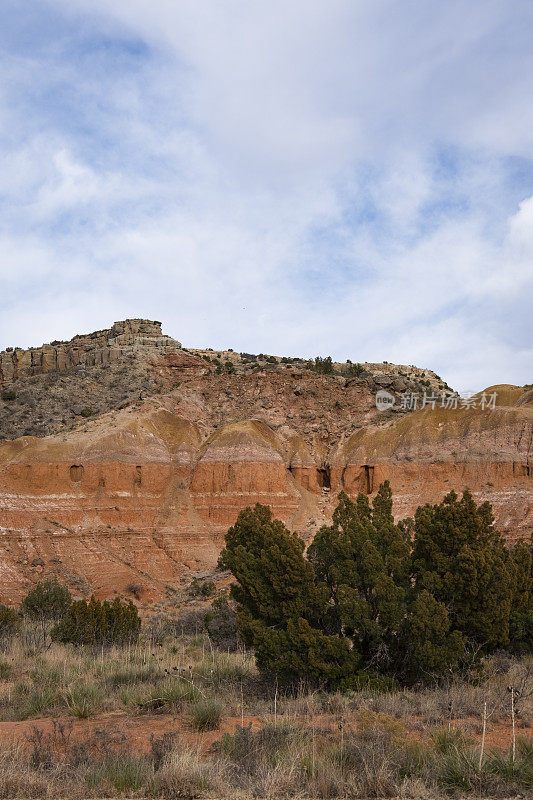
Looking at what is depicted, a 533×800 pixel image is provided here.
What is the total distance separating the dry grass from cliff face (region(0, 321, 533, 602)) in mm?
21587

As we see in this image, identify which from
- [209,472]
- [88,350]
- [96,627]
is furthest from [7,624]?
[88,350]

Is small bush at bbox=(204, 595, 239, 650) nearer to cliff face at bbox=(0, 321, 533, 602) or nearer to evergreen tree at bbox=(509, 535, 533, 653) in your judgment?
evergreen tree at bbox=(509, 535, 533, 653)

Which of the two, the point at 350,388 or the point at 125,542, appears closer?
the point at 125,542

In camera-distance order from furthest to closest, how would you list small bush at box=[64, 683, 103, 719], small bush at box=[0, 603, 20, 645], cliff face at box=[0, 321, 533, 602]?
cliff face at box=[0, 321, 533, 602]
small bush at box=[0, 603, 20, 645]
small bush at box=[64, 683, 103, 719]

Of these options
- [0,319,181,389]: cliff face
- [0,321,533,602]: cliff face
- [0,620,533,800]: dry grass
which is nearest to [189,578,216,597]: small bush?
Answer: [0,321,533,602]: cliff face

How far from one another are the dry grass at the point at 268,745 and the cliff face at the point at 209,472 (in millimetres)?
21587

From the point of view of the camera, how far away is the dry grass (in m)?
6.09

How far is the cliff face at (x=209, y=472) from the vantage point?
3275cm

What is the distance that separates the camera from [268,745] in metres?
7.19

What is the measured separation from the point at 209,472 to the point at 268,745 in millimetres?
31824

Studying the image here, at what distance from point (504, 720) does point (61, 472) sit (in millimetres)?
31211

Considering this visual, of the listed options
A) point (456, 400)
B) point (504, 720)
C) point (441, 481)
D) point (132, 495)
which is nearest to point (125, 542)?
point (132, 495)

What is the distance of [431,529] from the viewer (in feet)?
39.8

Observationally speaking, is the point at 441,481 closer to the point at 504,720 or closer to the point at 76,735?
the point at 504,720
